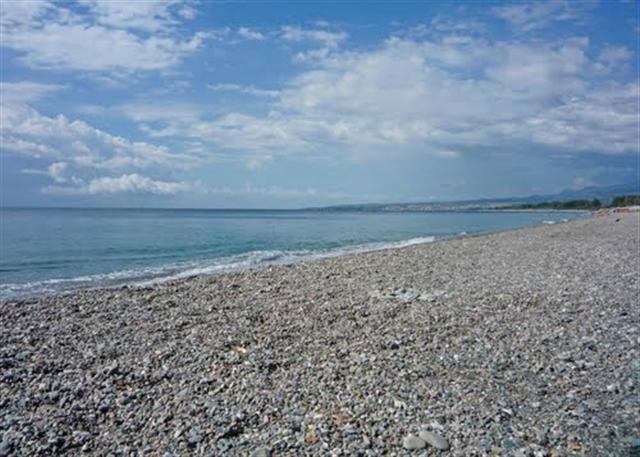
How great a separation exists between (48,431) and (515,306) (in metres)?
8.78

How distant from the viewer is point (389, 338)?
8.27 m

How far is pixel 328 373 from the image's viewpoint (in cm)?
662

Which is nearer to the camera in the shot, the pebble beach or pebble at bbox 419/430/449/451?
pebble at bbox 419/430/449/451

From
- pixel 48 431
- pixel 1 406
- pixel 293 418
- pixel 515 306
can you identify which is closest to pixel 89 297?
pixel 1 406

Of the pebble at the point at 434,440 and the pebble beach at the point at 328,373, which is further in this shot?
the pebble beach at the point at 328,373

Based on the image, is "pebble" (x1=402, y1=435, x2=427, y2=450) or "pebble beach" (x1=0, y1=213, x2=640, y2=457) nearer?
"pebble" (x1=402, y1=435, x2=427, y2=450)

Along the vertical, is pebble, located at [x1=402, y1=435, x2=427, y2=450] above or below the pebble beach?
below

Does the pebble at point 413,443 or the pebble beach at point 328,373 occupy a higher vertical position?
the pebble beach at point 328,373

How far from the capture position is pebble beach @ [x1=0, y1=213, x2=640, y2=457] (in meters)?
4.91

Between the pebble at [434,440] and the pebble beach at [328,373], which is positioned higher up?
the pebble beach at [328,373]

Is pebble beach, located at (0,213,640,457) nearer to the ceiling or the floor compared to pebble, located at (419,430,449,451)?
nearer to the ceiling

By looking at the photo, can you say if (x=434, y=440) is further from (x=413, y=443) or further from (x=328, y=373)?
(x=328, y=373)

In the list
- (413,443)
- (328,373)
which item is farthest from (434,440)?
(328,373)

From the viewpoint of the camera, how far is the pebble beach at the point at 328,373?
491 cm
